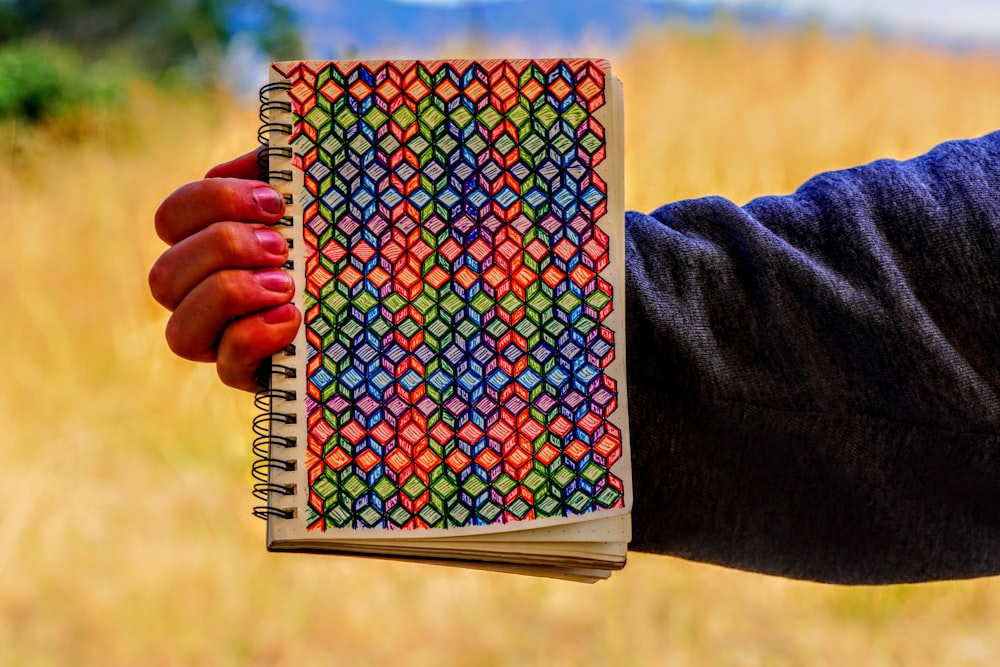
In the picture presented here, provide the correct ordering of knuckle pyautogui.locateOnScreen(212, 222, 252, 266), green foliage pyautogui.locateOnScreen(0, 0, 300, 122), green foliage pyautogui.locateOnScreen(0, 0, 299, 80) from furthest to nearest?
1. green foliage pyautogui.locateOnScreen(0, 0, 299, 80)
2. green foliage pyautogui.locateOnScreen(0, 0, 300, 122)
3. knuckle pyautogui.locateOnScreen(212, 222, 252, 266)

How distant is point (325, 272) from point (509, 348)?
0.12m

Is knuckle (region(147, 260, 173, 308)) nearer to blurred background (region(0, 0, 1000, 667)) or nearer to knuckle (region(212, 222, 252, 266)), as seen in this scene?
knuckle (region(212, 222, 252, 266))

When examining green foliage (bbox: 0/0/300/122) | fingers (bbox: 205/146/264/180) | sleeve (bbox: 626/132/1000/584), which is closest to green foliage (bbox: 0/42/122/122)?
green foliage (bbox: 0/0/300/122)

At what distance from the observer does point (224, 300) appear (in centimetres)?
56

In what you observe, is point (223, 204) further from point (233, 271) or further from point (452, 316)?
point (452, 316)

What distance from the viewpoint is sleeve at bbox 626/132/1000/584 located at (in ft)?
2.01

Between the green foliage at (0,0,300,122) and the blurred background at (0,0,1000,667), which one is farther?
the green foliage at (0,0,300,122)

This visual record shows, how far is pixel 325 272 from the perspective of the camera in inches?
22.8

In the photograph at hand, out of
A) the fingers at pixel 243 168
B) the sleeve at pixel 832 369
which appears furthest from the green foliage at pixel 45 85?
the sleeve at pixel 832 369

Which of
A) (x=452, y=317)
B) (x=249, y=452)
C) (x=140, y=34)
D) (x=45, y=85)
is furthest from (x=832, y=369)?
(x=140, y=34)

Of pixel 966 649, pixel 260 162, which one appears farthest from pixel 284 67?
pixel 966 649

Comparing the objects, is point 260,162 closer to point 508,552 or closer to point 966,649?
point 508,552

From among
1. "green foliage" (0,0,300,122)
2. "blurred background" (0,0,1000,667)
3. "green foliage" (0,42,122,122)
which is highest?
"green foliage" (0,0,300,122)

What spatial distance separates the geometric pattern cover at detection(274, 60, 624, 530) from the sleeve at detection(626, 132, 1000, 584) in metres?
0.07
